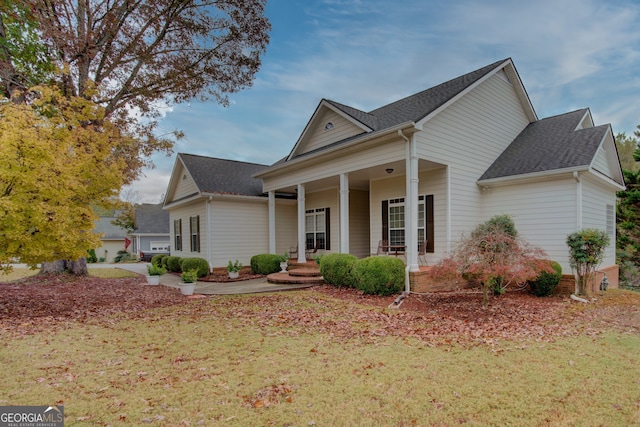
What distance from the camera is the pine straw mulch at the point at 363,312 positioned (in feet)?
20.2

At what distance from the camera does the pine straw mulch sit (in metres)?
6.16

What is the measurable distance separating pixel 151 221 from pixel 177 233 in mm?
20021

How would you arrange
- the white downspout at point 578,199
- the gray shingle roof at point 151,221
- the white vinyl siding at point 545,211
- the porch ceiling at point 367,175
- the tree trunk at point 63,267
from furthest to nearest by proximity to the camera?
the gray shingle roof at point 151,221 < the tree trunk at point 63,267 < the porch ceiling at point 367,175 < the white vinyl siding at point 545,211 < the white downspout at point 578,199

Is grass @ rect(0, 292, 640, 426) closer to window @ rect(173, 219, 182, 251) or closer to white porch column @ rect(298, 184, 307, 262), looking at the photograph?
white porch column @ rect(298, 184, 307, 262)

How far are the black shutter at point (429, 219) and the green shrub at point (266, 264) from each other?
651 cm

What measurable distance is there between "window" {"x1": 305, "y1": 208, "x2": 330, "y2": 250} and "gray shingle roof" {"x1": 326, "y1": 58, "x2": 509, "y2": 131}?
15.5ft

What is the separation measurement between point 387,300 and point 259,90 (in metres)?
11.8

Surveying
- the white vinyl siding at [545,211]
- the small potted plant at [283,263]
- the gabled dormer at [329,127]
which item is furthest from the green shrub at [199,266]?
the white vinyl siding at [545,211]

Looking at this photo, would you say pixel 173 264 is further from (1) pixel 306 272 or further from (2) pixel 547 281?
(2) pixel 547 281

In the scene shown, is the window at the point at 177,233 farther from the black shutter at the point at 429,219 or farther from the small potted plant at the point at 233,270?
the black shutter at the point at 429,219

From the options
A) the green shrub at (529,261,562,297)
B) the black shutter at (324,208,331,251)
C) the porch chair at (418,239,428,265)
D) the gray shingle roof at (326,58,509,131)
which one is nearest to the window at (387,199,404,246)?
the porch chair at (418,239,428,265)

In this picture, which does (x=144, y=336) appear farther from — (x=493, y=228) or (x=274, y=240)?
(x=274, y=240)

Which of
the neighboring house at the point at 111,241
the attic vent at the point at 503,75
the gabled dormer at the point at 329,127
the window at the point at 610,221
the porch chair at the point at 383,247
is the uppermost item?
the attic vent at the point at 503,75

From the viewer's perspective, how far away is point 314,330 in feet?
20.5
